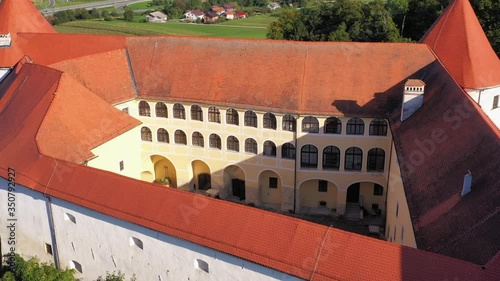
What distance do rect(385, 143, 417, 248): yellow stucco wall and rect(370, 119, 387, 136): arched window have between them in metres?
2.05

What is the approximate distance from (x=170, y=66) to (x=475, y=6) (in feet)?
81.2

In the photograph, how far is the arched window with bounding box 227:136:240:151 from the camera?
3225cm

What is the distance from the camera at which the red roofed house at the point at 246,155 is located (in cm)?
1656

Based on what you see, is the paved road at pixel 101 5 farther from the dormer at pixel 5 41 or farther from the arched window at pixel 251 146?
the arched window at pixel 251 146

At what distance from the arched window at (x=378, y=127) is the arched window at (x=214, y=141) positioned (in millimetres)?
8897

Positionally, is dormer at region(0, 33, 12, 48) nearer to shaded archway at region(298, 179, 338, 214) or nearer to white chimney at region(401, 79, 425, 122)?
shaded archway at region(298, 179, 338, 214)

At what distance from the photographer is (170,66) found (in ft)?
109

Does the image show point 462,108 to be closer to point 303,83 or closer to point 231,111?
point 303,83

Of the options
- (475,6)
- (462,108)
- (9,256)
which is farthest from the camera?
(475,6)

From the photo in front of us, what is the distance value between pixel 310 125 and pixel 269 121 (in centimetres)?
235

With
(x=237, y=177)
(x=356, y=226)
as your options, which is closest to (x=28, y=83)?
(x=237, y=177)

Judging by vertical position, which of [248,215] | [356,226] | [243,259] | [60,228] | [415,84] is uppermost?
[415,84]

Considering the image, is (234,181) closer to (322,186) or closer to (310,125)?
(322,186)

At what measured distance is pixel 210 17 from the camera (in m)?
106
